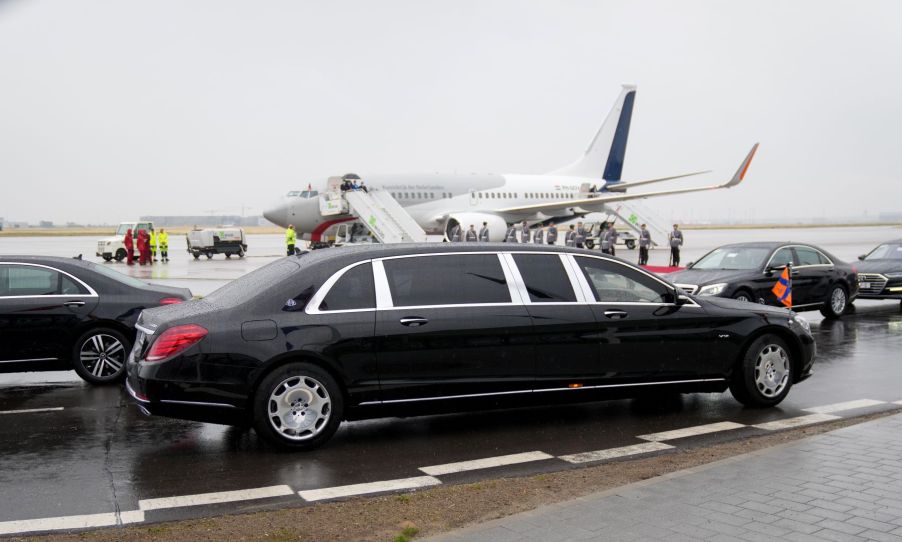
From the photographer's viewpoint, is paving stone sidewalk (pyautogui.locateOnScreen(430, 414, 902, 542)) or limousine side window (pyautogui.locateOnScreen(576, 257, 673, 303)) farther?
limousine side window (pyautogui.locateOnScreen(576, 257, 673, 303))

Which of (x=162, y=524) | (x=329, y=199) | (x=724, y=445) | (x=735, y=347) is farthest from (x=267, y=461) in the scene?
(x=329, y=199)

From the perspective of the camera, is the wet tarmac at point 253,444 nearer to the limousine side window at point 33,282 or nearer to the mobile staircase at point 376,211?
the limousine side window at point 33,282

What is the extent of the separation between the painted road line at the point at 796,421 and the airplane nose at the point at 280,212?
30.8 metres

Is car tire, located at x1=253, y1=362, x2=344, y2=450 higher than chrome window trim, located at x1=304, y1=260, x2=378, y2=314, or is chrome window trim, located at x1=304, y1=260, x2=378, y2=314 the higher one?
chrome window trim, located at x1=304, y1=260, x2=378, y2=314

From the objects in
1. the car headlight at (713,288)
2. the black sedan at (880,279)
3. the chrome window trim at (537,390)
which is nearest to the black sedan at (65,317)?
the chrome window trim at (537,390)

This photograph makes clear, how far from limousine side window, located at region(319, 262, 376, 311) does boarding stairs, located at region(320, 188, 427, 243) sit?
91.3 feet

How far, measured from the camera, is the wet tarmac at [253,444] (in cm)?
568

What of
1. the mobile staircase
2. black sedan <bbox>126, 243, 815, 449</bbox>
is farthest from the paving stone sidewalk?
the mobile staircase

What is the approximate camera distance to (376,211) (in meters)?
35.8

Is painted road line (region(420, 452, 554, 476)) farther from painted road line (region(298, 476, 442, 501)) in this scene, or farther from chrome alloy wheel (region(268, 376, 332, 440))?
chrome alloy wheel (region(268, 376, 332, 440))

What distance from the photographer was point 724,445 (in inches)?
269

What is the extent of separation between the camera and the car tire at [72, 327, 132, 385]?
31.6ft

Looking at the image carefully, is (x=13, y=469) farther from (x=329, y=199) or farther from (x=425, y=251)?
(x=329, y=199)

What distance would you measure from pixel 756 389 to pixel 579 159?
141ft
